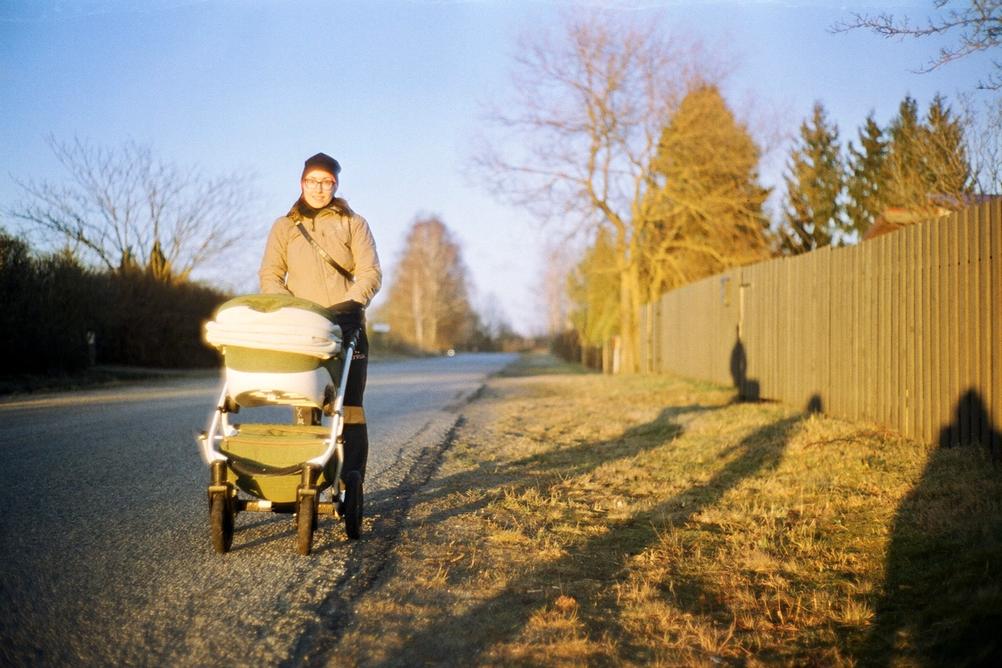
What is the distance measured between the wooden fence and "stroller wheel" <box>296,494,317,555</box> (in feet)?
14.7

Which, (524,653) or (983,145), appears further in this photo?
(983,145)

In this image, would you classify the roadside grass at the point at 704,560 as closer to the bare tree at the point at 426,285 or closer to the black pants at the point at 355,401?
the black pants at the point at 355,401

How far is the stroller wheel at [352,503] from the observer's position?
3900mm

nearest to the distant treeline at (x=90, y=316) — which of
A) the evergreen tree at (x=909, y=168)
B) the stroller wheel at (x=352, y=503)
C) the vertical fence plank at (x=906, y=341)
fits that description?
the stroller wheel at (x=352, y=503)

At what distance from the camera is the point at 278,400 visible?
3.80m

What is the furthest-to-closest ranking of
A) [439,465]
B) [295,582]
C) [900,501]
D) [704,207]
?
[704,207]
[439,465]
[900,501]
[295,582]

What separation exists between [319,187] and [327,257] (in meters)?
0.38

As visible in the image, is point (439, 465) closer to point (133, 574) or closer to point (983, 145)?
point (133, 574)

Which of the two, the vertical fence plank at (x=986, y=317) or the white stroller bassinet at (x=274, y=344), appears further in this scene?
the vertical fence plank at (x=986, y=317)

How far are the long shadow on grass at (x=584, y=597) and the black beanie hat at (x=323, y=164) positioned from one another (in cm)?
→ 234

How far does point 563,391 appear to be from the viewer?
15.5 metres

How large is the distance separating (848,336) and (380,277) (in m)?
5.60

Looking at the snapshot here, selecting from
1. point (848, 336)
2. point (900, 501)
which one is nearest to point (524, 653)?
point (900, 501)

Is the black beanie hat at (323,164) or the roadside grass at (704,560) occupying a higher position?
the black beanie hat at (323,164)
